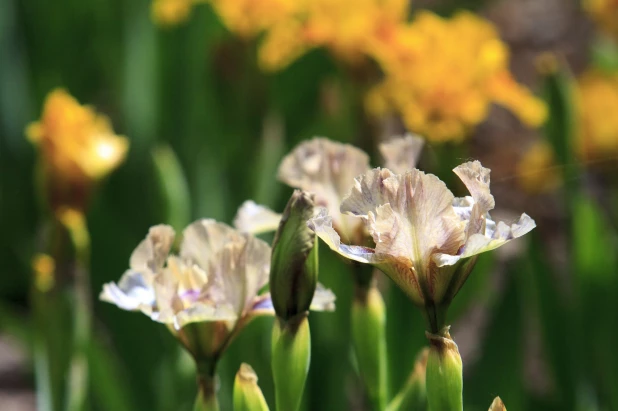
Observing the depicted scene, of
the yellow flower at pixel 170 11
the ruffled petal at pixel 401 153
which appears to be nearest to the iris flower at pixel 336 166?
the ruffled petal at pixel 401 153

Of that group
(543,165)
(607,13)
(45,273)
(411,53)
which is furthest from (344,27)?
(607,13)

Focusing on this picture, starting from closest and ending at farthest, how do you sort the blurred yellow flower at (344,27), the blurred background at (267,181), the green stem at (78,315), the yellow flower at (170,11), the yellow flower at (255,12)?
the green stem at (78,315)
the blurred background at (267,181)
the blurred yellow flower at (344,27)
the yellow flower at (255,12)
the yellow flower at (170,11)

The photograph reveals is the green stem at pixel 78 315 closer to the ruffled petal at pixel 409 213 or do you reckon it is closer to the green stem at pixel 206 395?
the green stem at pixel 206 395

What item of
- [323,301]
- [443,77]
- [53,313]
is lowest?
[53,313]

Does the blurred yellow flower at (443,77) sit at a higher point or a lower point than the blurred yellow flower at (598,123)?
higher

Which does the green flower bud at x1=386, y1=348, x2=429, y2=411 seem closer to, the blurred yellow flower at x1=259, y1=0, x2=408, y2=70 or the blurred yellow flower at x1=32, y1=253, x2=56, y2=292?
the blurred yellow flower at x1=32, y1=253, x2=56, y2=292

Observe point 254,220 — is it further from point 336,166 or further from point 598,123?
point 598,123

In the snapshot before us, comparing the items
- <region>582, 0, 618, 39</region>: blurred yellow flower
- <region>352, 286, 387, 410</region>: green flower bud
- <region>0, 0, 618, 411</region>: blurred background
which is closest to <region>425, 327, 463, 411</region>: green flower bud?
<region>352, 286, 387, 410</region>: green flower bud

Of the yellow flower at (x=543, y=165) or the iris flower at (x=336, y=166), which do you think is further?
the yellow flower at (x=543, y=165)
